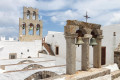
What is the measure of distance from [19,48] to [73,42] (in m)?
9.92

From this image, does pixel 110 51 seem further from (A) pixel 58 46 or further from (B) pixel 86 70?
(A) pixel 58 46

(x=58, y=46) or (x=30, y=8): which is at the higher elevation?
(x=30, y=8)

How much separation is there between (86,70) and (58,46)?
799 centimetres

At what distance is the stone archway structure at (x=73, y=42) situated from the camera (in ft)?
12.3

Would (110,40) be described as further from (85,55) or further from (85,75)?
(85,75)

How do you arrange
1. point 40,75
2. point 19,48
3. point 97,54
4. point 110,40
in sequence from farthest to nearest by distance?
point 19,48
point 110,40
point 40,75
point 97,54

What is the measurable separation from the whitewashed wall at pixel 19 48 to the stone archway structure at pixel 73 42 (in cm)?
943

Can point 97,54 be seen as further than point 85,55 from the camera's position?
Yes

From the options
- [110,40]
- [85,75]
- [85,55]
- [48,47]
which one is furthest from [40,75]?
[48,47]

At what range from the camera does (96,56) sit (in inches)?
189

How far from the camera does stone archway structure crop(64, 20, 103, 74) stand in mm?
3744

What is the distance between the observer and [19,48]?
12.5m

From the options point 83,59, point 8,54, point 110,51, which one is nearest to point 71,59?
point 83,59

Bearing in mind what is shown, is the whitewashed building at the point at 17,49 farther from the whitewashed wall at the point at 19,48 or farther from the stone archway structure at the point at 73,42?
the stone archway structure at the point at 73,42
